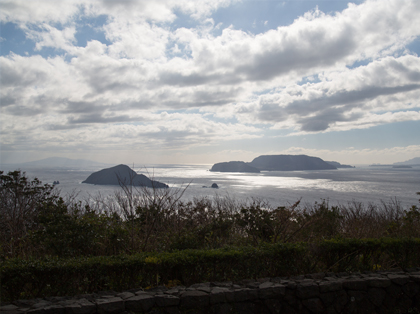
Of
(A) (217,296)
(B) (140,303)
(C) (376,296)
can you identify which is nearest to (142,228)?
(B) (140,303)

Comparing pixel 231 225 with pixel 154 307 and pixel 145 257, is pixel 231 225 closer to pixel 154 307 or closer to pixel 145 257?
pixel 145 257

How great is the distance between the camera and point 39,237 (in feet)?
17.1

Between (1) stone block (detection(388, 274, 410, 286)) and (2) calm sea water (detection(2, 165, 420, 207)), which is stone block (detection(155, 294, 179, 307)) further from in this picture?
(1) stone block (detection(388, 274, 410, 286))

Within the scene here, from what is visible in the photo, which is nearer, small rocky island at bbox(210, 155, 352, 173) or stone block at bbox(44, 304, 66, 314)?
stone block at bbox(44, 304, 66, 314)

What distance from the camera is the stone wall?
334cm

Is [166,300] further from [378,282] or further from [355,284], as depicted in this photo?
[378,282]

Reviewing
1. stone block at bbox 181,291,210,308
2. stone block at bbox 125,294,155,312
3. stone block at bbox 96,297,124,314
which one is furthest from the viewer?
stone block at bbox 181,291,210,308

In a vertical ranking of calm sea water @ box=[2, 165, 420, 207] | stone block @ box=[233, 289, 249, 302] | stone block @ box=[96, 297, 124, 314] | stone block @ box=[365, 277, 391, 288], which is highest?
stone block @ box=[96, 297, 124, 314]

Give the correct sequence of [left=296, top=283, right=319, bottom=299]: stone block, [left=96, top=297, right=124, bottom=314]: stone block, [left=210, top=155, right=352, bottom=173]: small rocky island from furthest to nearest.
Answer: [left=210, top=155, right=352, bottom=173]: small rocky island < [left=296, top=283, right=319, bottom=299]: stone block < [left=96, top=297, right=124, bottom=314]: stone block

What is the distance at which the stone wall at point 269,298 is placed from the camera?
334 centimetres

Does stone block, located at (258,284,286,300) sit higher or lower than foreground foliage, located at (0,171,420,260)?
lower

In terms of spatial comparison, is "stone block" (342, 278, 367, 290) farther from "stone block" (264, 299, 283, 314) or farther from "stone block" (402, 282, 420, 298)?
"stone block" (264, 299, 283, 314)

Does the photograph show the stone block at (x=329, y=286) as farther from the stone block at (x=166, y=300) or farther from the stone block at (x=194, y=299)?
the stone block at (x=166, y=300)

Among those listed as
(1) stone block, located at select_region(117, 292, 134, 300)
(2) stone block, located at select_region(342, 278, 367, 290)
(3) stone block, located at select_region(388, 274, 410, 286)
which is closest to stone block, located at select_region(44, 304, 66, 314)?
(1) stone block, located at select_region(117, 292, 134, 300)
